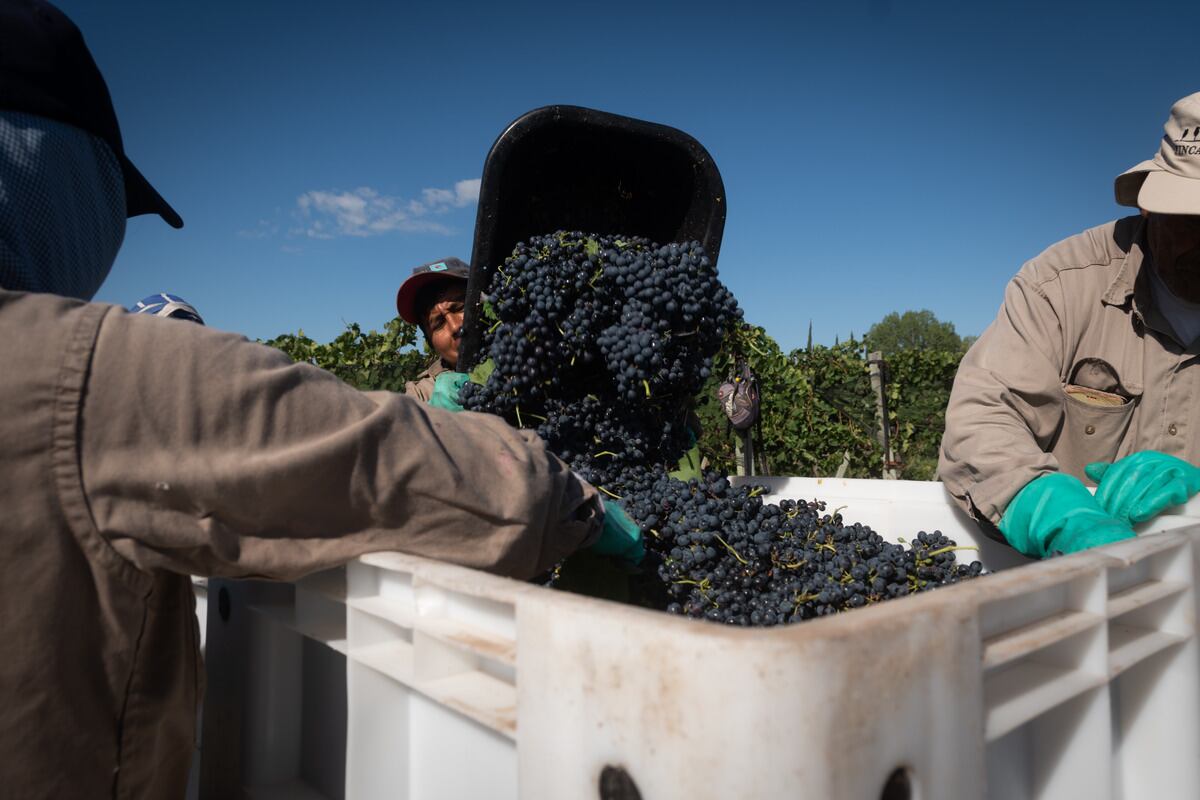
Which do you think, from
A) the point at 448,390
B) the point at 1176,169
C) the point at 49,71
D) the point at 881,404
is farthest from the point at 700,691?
the point at 881,404

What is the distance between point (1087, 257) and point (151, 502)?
96.1 inches

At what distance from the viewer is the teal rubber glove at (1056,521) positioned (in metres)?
1.47

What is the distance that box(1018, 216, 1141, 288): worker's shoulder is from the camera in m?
2.15

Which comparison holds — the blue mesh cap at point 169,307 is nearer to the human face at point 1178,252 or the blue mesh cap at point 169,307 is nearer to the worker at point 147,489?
the worker at point 147,489

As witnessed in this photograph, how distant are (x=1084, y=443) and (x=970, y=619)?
187 centimetres

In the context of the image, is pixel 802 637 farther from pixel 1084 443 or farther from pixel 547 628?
pixel 1084 443

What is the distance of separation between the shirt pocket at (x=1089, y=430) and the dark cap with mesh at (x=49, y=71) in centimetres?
238

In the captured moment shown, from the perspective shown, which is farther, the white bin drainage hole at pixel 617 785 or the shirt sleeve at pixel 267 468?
the shirt sleeve at pixel 267 468

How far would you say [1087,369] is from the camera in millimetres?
2156

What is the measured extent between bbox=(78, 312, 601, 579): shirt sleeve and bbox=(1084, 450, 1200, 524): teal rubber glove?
1345 millimetres

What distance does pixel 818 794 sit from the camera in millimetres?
518

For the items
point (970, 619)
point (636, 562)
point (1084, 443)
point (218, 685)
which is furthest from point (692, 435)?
point (970, 619)

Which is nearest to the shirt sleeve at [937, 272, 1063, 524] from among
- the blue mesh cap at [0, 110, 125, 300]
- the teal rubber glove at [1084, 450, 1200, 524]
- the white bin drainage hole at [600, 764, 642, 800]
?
the teal rubber glove at [1084, 450, 1200, 524]

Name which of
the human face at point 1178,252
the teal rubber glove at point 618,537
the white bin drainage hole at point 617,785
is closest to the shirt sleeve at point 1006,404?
the human face at point 1178,252
